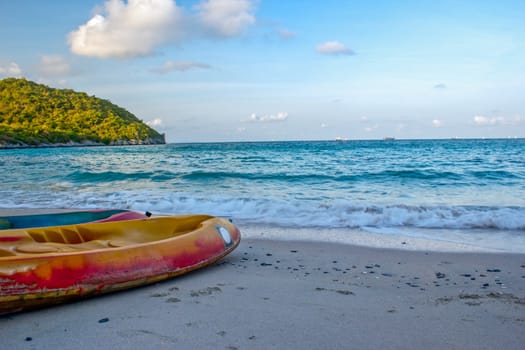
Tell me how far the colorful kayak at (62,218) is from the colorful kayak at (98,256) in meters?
0.34

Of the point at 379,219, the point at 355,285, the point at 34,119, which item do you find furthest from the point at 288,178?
the point at 34,119

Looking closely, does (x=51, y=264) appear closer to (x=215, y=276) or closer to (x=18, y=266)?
(x=18, y=266)

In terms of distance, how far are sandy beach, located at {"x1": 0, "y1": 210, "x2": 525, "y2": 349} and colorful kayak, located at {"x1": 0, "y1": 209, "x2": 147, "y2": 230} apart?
1.44 meters

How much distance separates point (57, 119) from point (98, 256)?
87581 mm

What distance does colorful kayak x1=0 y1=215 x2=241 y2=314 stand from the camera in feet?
9.04

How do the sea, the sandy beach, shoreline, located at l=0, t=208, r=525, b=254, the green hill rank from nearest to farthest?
the sandy beach, shoreline, located at l=0, t=208, r=525, b=254, the sea, the green hill

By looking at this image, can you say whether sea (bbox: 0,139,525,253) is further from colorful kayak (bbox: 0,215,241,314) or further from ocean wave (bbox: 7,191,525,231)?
colorful kayak (bbox: 0,215,241,314)

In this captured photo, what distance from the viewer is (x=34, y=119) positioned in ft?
253

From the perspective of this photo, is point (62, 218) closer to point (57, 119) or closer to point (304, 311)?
point (304, 311)

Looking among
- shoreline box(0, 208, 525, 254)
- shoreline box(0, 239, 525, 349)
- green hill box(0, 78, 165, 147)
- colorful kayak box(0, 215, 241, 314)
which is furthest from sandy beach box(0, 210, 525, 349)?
green hill box(0, 78, 165, 147)

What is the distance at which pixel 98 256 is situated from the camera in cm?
310

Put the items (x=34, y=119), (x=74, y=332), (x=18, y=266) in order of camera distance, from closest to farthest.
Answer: (x=74, y=332) → (x=18, y=266) → (x=34, y=119)

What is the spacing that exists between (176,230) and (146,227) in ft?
1.06

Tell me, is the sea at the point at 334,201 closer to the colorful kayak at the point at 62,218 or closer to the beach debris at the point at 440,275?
the beach debris at the point at 440,275
